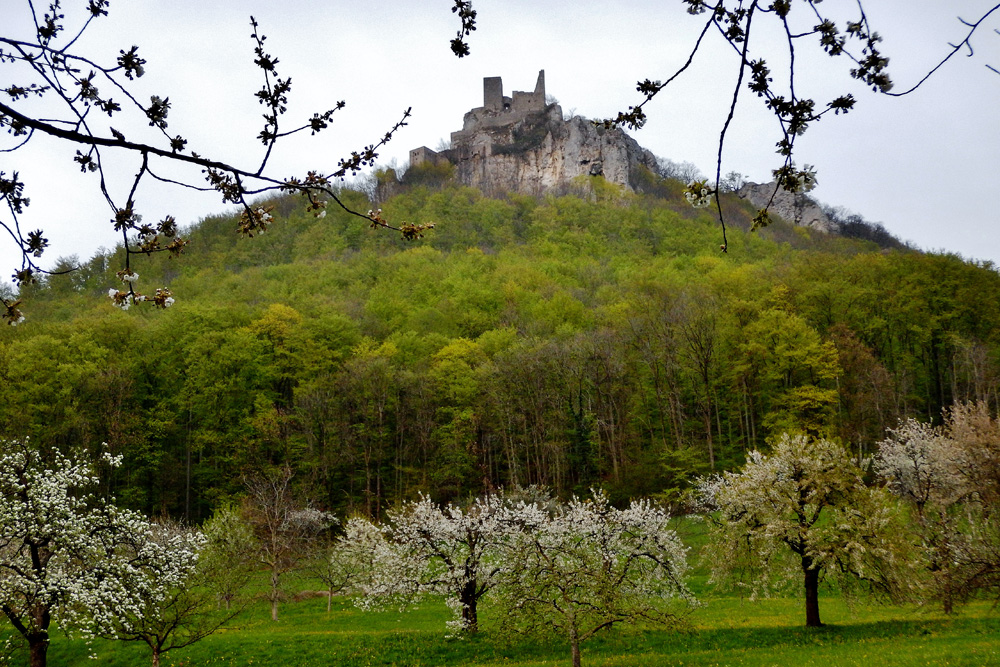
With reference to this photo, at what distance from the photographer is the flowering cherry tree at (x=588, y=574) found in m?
15.5

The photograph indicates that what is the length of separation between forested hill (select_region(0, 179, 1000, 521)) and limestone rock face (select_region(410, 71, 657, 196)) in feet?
157

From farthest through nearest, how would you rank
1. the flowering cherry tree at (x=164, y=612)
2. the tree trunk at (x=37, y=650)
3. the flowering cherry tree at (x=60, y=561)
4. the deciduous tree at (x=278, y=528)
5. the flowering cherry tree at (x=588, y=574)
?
the deciduous tree at (x=278, y=528) < the flowering cherry tree at (x=164, y=612) < the tree trunk at (x=37, y=650) < the flowering cherry tree at (x=588, y=574) < the flowering cherry tree at (x=60, y=561)

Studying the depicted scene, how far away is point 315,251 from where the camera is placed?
79.7 metres

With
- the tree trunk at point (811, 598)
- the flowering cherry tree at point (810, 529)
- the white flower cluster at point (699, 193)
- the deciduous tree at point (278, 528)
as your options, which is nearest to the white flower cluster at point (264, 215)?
the white flower cluster at point (699, 193)

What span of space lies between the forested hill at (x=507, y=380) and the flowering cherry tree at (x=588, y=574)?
12688mm

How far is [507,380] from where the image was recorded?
140ft

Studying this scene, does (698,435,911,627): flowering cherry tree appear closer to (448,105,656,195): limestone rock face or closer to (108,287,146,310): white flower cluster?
(108,287,146,310): white flower cluster

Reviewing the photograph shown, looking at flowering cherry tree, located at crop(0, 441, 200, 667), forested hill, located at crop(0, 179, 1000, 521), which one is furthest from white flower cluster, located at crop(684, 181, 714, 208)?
forested hill, located at crop(0, 179, 1000, 521)

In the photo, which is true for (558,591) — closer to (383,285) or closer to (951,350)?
(951,350)

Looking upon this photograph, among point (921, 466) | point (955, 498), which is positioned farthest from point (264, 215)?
point (921, 466)

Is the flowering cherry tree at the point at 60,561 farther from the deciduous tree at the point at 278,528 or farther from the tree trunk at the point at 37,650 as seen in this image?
the deciduous tree at the point at 278,528

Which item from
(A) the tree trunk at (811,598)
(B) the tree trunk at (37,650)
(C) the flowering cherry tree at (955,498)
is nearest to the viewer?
(C) the flowering cherry tree at (955,498)

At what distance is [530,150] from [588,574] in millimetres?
94618

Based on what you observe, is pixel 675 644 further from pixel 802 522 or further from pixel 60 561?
pixel 60 561
